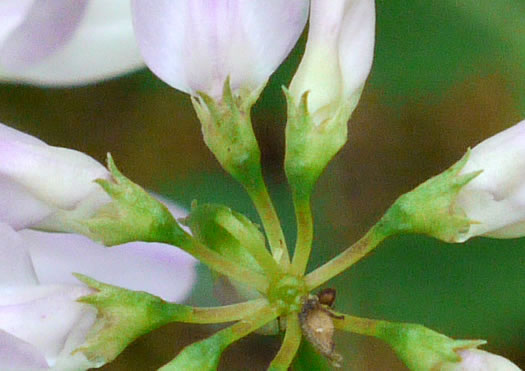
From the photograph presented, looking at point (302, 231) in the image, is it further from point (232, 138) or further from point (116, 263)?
point (116, 263)

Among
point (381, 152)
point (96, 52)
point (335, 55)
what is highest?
point (335, 55)

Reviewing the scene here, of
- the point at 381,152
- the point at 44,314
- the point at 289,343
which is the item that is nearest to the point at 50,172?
the point at 44,314

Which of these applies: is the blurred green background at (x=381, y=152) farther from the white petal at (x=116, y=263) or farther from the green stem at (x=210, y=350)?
the green stem at (x=210, y=350)

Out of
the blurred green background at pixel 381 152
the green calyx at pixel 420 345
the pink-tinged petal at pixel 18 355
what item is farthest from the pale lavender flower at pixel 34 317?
the blurred green background at pixel 381 152

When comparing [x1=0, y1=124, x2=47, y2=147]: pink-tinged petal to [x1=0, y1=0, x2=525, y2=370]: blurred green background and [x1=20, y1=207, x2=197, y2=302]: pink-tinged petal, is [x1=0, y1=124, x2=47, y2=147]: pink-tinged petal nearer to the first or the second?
[x1=20, y1=207, x2=197, y2=302]: pink-tinged petal

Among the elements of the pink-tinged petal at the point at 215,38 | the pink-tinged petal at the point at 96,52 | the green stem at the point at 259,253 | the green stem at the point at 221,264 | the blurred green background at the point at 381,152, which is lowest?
the blurred green background at the point at 381,152

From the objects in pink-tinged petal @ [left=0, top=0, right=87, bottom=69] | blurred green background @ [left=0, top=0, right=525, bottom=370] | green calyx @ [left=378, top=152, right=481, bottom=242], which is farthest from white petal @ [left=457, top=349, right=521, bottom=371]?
blurred green background @ [left=0, top=0, right=525, bottom=370]
